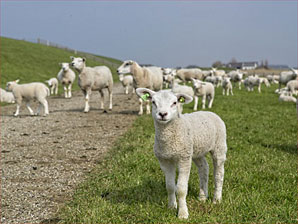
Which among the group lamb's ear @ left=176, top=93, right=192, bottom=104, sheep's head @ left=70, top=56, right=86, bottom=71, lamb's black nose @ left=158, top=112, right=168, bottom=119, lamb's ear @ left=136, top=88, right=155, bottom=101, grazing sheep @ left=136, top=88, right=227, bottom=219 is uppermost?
sheep's head @ left=70, top=56, right=86, bottom=71

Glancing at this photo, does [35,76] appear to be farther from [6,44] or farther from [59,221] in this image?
[59,221]

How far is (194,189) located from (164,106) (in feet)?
6.56

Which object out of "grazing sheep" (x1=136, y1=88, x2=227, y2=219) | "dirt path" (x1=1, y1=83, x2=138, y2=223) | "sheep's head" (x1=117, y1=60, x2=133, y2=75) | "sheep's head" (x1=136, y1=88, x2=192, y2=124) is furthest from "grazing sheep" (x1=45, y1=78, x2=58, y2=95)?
"sheep's head" (x1=136, y1=88, x2=192, y2=124)

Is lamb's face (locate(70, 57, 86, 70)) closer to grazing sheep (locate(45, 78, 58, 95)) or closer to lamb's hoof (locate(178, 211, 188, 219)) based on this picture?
grazing sheep (locate(45, 78, 58, 95))

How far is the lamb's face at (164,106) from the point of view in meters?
3.69

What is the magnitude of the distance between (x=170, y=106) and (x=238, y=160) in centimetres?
338

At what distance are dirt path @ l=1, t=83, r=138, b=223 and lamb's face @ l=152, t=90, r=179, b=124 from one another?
2388 mm

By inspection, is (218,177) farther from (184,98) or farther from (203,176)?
(184,98)

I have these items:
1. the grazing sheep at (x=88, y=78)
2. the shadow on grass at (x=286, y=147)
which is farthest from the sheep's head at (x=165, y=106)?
the grazing sheep at (x=88, y=78)

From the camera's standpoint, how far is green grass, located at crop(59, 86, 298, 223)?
4082 mm

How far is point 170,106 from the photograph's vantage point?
3.78 metres

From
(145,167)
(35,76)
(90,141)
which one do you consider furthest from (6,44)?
(145,167)

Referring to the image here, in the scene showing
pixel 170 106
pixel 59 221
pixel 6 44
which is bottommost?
pixel 59 221

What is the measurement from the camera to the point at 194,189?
5.02 metres
